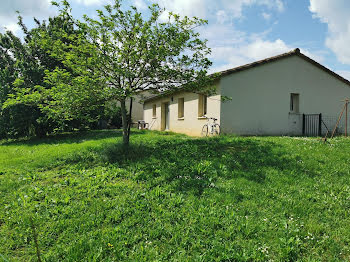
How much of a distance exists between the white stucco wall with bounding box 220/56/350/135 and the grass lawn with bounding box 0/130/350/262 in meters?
5.64

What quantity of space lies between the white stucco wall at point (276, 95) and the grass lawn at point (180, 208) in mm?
5644

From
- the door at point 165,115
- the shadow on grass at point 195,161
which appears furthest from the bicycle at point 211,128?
the door at point 165,115

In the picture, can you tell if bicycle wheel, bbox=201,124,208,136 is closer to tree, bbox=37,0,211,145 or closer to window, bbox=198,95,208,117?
window, bbox=198,95,208,117

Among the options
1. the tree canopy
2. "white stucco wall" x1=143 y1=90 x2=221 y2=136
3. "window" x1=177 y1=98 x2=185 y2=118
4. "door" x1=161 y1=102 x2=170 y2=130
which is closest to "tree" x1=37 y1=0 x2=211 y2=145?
the tree canopy

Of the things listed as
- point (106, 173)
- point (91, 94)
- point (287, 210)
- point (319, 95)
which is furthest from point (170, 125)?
point (287, 210)

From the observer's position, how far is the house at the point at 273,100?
11828 millimetres

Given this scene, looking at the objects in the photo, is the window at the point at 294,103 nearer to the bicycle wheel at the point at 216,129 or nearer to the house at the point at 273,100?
the house at the point at 273,100

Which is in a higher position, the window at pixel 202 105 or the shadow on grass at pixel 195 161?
the window at pixel 202 105

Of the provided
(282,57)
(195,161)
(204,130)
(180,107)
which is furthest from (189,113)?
(195,161)

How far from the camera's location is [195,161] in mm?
6160

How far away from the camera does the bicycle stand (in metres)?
11.5

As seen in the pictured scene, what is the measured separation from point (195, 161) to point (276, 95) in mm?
9065

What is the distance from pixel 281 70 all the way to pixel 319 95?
130 inches

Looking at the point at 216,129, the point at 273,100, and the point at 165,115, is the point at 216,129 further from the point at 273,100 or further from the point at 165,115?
the point at 165,115
